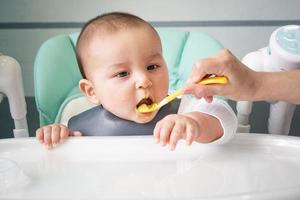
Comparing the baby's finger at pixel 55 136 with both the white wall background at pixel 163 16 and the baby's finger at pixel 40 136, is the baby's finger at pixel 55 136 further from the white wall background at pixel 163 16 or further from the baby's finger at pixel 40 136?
the white wall background at pixel 163 16

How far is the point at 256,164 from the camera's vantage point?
1.85ft

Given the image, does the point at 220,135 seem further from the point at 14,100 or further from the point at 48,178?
the point at 14,100

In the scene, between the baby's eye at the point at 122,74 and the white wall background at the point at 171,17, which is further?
the white wall background at the point at 171,17

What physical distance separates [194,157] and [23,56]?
107 centimetres

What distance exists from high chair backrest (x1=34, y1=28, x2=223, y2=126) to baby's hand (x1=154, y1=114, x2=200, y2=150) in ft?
1.55

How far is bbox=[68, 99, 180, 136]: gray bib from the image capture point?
0.78 m

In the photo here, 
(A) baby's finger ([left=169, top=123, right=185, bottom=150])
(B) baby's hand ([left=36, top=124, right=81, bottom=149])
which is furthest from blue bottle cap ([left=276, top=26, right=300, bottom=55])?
(B) baby's hand ([left=36, top=124, right=81, bottom=149])

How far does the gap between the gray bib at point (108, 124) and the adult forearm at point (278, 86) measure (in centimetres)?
24

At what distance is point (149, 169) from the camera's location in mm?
561

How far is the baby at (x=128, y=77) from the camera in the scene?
0.63m

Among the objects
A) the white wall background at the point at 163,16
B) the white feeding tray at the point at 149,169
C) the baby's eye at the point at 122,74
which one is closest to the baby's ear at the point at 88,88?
the baby's eye at the point at 122,74

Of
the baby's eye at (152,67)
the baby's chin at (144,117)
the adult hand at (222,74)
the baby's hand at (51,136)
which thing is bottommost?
the baby's chin at (144,117)

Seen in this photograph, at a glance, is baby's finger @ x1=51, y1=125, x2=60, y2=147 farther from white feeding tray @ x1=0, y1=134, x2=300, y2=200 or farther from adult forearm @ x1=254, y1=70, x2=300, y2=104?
adult forearm @ x1=254, y1=70, x2=300, y2=104

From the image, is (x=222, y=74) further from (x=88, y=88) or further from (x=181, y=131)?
(x=88, y=88)
